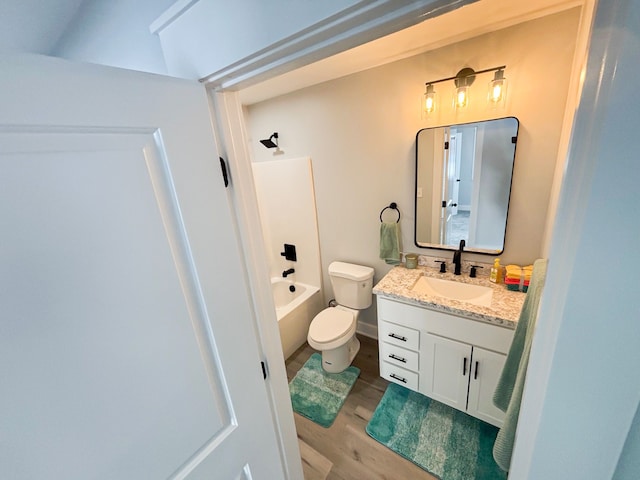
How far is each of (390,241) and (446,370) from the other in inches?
37.4

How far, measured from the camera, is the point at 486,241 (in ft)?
5.53

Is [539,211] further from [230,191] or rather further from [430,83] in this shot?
[230,191]

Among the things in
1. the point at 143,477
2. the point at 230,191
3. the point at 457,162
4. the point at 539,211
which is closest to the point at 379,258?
the point at 457,162

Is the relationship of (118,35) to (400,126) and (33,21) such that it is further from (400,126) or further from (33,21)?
(400,126)

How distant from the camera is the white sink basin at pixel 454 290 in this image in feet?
5.22

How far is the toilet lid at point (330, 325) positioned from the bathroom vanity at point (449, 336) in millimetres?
345

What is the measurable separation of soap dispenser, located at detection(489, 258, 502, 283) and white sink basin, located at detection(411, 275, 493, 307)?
3.5 inches

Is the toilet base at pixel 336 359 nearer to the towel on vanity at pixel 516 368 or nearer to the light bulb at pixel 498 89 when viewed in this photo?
the towel on vanity at pixel 516 368

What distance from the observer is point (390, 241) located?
1997 mm

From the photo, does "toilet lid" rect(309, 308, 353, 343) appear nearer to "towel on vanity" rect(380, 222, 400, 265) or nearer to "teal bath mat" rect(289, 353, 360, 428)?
"teal bath mat" rect(289, 353, 360, 428)

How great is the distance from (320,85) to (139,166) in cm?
191

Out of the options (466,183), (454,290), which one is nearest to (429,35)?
(466,183)

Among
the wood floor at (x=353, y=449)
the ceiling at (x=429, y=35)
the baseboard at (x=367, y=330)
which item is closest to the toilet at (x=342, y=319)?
the baseboard at (x=367, y=330)

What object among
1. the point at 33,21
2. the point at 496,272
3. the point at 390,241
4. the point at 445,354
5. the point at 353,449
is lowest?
the point at 353,449
